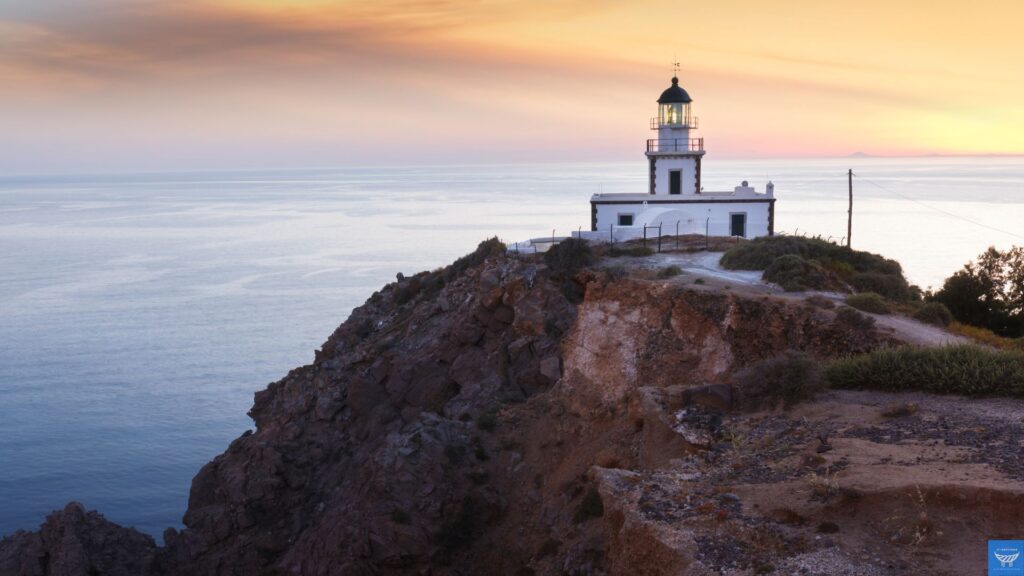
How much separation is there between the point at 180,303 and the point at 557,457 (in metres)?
43.6

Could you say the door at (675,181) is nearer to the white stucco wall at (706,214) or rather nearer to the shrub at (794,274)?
the white stucco wall at (706,214)

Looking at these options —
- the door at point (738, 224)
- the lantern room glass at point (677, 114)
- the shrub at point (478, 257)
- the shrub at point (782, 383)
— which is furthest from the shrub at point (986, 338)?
the lantern room glass at point (677, 114)

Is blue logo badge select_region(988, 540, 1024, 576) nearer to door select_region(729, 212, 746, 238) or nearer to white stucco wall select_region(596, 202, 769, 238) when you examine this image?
white stucco wall select_region(596, 202, 769, 238)

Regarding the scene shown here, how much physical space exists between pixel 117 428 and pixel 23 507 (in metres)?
A: 7.00

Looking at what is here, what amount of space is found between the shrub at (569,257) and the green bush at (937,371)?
1025 cm

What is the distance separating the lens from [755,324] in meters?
17.5

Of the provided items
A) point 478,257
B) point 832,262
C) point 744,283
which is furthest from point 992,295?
point 478,257

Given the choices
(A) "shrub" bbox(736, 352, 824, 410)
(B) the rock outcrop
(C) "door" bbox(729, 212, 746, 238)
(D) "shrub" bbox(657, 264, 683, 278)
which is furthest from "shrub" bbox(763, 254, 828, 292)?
(B) the rock outcrop

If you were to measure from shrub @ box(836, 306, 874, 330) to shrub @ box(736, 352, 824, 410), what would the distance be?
3.61 metres

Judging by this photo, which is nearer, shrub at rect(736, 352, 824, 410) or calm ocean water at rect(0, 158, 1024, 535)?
shrub at rect(736, 352, 824, 410)

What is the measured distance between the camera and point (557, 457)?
742 inches

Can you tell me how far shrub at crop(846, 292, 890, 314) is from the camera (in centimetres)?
1851

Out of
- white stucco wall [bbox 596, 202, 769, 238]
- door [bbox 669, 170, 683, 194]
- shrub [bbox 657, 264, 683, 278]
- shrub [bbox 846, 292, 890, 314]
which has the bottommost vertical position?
shrub [bbox 846, 292, 890, 314]

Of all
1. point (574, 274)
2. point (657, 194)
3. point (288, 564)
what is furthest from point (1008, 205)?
point (288, 564)
